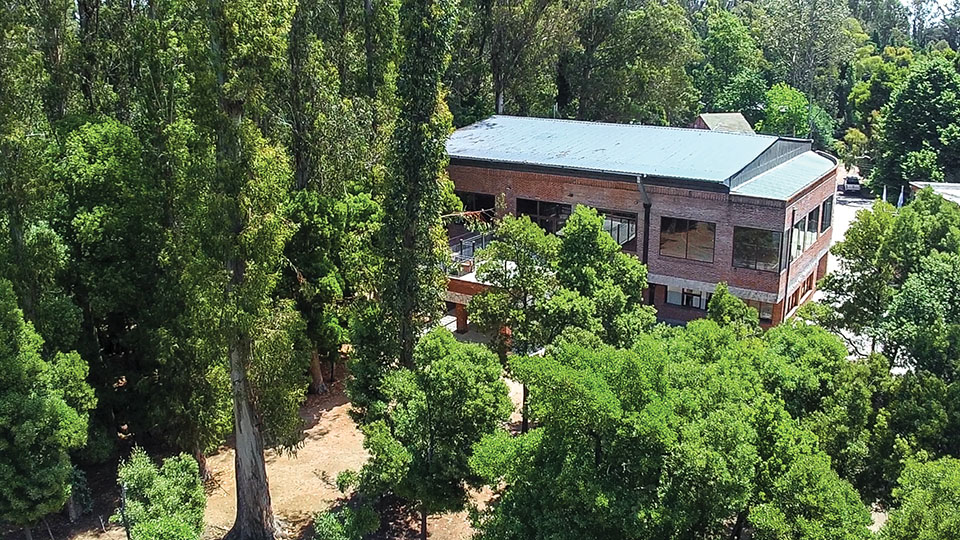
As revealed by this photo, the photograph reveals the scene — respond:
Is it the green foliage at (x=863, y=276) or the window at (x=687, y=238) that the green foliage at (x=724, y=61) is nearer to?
the window at (x=687, y=238)

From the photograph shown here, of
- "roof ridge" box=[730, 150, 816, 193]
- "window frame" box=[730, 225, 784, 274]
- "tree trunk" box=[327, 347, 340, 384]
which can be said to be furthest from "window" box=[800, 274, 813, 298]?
"tree trunk" box=[327, 347, 340, 384]

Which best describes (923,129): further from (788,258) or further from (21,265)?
(21,265)

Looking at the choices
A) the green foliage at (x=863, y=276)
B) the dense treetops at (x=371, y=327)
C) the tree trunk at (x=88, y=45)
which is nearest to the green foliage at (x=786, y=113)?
the dense treetops at (x=371, y=327)

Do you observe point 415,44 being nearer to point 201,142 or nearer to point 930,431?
point 201,142

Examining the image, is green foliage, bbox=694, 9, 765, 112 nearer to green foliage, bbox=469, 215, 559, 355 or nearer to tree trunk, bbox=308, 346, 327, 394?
tree trunk, bbox=308, 346, 327, 394

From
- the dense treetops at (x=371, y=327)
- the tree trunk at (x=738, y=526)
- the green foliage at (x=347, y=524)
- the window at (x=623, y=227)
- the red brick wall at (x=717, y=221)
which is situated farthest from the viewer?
the window at (x=623, y=227)

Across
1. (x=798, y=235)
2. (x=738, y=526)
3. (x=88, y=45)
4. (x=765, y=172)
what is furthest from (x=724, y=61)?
(x=738, y=526)
